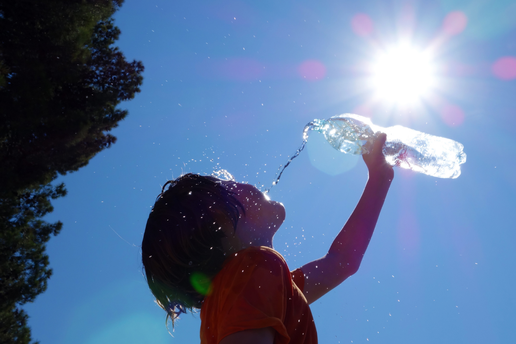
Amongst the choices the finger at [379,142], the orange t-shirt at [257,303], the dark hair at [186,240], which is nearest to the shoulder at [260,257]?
the orange t-shirt at [257,303]

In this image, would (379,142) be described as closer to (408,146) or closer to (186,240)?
(186,240)

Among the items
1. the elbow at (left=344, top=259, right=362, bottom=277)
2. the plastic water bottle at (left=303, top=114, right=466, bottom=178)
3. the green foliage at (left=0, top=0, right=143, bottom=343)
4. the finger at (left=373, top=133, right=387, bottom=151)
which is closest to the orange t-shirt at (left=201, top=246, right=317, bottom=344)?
the elbow at (left=344, top=259, right=362, bottom=277)

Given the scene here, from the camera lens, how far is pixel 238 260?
4.65 ft

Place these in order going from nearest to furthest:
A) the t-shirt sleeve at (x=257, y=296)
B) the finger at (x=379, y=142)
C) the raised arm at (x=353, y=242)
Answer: the t-shirt sleeve at (x=257, y=296) → the raised arm at (x=353, y=242) → the finger at (x=379, y=142)

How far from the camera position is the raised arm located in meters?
2.11

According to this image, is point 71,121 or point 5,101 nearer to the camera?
point 5,101

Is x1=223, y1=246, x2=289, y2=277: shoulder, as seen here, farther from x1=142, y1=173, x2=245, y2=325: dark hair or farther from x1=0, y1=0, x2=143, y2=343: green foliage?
x1=0, y1=0, x2=143, y2=343: green foliage

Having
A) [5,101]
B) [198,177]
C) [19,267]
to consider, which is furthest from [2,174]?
[198,177]

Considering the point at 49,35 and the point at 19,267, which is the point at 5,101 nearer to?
the point at 49,35

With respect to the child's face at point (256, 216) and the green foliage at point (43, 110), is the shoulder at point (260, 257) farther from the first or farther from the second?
the green foliage at point (43, 110)

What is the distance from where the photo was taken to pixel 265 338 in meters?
1.13

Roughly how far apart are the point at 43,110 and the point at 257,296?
276 inches

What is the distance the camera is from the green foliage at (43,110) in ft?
21.2

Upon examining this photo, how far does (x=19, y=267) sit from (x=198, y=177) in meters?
7.72
